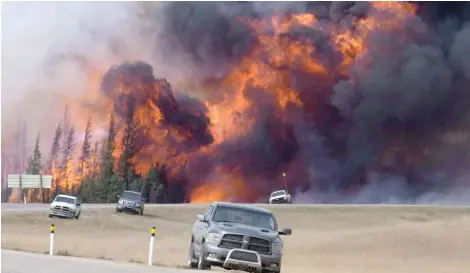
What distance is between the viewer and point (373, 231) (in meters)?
49.6

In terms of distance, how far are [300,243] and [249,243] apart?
2514 cm

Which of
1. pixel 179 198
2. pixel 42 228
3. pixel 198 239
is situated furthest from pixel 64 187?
pixel 198 239

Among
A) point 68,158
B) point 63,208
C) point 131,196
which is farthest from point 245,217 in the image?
point 68,158

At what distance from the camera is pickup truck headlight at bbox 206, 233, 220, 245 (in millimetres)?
20922

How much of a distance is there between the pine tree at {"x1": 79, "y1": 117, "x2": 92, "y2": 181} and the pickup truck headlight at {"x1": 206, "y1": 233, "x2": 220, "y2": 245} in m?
77.2

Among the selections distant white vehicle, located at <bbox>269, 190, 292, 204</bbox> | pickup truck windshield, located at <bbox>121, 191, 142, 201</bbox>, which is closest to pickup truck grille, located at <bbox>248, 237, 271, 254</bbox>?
pickup truck windshield, located at <bbox>121, 191, 142, 201</bbox>

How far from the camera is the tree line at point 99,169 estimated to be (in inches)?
3858

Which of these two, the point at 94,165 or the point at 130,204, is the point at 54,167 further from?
the point at 130,204

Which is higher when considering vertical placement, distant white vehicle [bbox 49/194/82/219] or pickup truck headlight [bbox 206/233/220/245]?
distant white vehicle [bbox 49/194/82/219]

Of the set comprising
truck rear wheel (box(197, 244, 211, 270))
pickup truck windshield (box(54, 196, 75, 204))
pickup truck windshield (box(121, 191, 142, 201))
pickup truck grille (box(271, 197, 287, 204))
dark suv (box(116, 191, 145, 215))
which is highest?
pickup truck grille (box(271, 197, 287, 204))

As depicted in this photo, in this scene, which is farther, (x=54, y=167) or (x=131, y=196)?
(x=54, y=167)

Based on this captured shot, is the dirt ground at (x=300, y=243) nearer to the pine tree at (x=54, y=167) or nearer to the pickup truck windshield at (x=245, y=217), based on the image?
the pickup truck windshield at (x=245, y=217)

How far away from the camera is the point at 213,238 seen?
68.9 ft

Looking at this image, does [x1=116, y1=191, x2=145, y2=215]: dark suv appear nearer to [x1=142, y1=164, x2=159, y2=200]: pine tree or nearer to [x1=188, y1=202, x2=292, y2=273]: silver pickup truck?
[x1=142, y1=164, x2=159, y2=200]: pine tree
